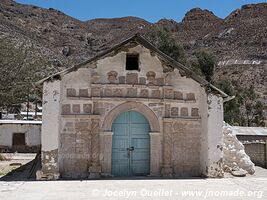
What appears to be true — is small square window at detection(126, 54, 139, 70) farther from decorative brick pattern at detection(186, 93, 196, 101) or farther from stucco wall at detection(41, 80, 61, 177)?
stucco wall at detection(41, 80, 61, 177)

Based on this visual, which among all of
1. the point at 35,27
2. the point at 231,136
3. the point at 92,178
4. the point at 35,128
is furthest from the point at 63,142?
the point at 35,27

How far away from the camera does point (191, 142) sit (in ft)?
50.4

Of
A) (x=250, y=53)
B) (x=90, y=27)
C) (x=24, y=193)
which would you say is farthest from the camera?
(x=90, y=27)

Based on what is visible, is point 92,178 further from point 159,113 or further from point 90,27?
point 90,27

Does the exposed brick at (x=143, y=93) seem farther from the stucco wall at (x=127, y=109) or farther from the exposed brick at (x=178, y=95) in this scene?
the exposed brick at (x=178, y=95)

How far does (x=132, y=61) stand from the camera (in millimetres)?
15625

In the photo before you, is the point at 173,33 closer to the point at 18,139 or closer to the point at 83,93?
the point at 18,139

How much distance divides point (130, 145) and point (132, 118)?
1.00 metres

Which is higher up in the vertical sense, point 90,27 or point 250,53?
point 90,27

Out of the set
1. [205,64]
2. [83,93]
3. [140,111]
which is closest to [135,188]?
[140,111]

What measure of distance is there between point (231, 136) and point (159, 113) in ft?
12.1

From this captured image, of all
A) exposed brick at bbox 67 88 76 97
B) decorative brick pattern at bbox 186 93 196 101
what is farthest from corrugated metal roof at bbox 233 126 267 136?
exposed brick at bbox 67 88 76 97

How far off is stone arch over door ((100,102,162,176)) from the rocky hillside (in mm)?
46817

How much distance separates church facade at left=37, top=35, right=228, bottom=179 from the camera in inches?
576
